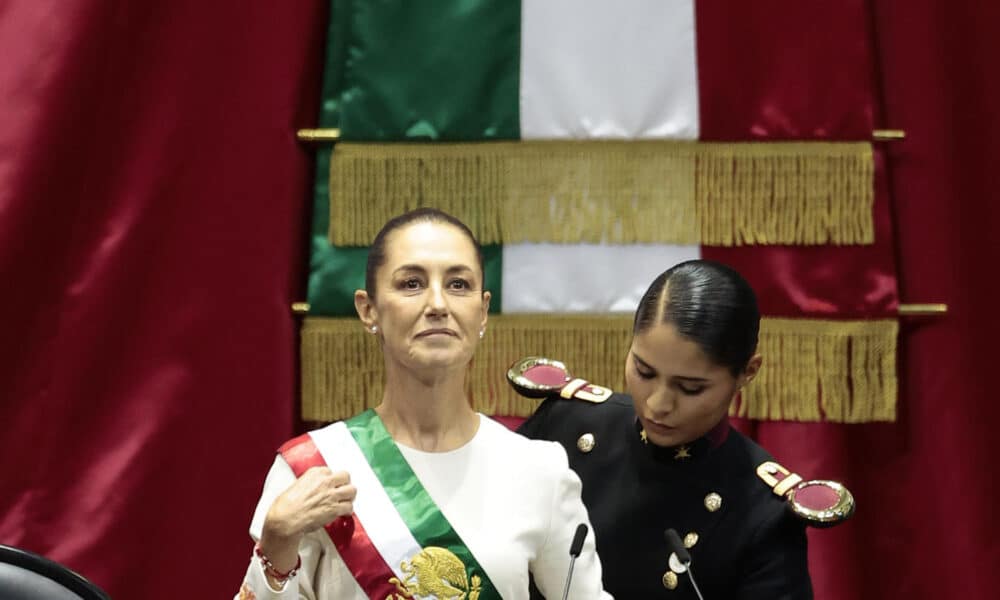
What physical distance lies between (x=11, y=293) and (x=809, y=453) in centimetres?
151

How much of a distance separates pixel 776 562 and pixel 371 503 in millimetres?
538

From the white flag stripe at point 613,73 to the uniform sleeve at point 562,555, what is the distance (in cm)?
104

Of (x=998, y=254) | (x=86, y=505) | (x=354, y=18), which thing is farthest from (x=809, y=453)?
(x=86, y=505)

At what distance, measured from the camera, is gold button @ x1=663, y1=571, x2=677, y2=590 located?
5.12 feet

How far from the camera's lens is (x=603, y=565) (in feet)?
5.26

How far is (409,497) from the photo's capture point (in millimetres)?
1329

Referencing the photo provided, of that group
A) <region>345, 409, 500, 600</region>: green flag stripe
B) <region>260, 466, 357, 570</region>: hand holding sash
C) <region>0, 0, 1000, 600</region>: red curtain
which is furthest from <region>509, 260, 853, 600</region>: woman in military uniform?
<region>0, 0, 1000, 600</region>: red curtain

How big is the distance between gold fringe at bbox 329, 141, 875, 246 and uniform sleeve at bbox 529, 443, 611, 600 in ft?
3.11

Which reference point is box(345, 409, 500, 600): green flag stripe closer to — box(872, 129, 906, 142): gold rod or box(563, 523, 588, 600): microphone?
box(563, 523, 588, 600): microphone

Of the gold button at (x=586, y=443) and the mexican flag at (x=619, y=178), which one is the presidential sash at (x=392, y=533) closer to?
Answer: the gold button at (x=586, y=443)

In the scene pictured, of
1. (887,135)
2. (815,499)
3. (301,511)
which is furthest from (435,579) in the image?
(887,135)

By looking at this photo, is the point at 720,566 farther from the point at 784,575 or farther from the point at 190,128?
the point at 190,128

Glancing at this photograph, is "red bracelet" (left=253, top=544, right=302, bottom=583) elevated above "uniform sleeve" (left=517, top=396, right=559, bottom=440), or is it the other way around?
"uniform sleeve" (left=517, top=396, right=559, bottom=440)

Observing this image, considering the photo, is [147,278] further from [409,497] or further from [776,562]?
[776,562]
